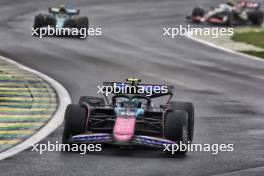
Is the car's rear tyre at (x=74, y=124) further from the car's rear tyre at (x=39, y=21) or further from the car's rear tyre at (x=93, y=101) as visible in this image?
the car's rear tyre at (x=39, y=21)

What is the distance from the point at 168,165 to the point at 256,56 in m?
20.6

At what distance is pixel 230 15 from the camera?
45781 millimetres

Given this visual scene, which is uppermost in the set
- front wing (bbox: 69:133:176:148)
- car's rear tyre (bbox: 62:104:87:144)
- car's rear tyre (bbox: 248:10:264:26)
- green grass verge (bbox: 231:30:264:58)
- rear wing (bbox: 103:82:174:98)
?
rear wing (bbox: 103:82:174:98)

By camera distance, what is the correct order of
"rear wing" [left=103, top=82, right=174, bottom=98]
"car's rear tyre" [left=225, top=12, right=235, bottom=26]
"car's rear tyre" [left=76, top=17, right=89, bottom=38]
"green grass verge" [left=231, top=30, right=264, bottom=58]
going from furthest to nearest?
"car's rear tyre" [left=225, top=12, right=235, bottom=26] → "green grass verge" [left=231, top=30, right=264, bottom=58] → "car's rear tyre" [left=76, top=17, right=89, bottom=38] → "rear wing" [left=103, top=82, right=174, bottom=98]

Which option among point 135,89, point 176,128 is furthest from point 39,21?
point 176,128

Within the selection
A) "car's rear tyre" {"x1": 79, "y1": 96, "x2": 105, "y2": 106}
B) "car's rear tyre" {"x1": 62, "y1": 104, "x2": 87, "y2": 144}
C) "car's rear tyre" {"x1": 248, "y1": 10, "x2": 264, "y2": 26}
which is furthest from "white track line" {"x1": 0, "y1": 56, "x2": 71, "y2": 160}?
"car's rear tyre" {"x1": 248, "y1": 10, "x2": 264, "y2": 26}

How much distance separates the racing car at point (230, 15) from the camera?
45781 millimetres

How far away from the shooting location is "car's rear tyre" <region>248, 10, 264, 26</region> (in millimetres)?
46562

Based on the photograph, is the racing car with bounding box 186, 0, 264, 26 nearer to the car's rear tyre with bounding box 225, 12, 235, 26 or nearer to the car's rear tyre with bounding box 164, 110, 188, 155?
the car's rear tyre with bounding box 225, 12, 235, 26

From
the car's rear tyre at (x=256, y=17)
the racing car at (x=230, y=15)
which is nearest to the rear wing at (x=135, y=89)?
the racing car at (x=230, y=15)

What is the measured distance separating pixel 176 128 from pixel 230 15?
29513 mm

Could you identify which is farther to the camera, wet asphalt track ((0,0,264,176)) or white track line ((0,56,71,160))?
white track line ((0,56,71,160))

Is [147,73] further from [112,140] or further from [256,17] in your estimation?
[256,17]

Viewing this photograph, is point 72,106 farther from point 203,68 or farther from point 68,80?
point 203,68
